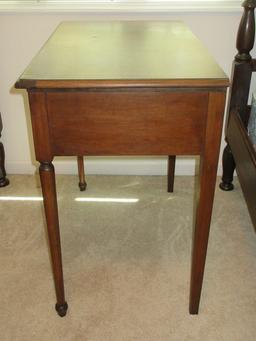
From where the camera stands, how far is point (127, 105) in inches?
32.0

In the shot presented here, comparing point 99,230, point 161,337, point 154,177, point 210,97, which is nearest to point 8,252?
point 99,230

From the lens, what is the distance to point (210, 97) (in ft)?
2.62

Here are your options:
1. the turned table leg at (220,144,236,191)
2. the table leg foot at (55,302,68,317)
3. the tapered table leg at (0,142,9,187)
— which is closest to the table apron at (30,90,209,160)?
the table leg foot at (55,302,68,317)

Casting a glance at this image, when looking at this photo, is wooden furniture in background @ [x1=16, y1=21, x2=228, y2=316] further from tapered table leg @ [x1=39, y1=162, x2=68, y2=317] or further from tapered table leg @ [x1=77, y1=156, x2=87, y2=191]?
tapered table leg @ [x1=77, y1=156, x2=87, y2=191]

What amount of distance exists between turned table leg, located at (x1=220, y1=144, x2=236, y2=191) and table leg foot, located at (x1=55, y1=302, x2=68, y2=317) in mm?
931

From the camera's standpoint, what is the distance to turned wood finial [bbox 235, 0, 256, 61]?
135 centimetres

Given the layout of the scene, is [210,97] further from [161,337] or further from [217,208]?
[217,208]

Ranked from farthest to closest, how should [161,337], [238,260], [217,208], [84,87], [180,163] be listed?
[180,163] → [217,208] → [238,260] → [161,337] → [84,87]

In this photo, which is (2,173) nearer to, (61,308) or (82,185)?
(82,185)

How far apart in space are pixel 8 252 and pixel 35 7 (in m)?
0.97

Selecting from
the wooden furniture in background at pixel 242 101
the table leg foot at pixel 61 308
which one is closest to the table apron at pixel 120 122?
the wooden furniture in background at pixel 242 101

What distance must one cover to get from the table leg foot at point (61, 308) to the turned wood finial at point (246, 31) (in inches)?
42.1

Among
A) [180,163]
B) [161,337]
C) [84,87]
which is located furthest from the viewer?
[180,163]

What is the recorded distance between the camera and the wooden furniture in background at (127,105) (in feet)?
2.58
